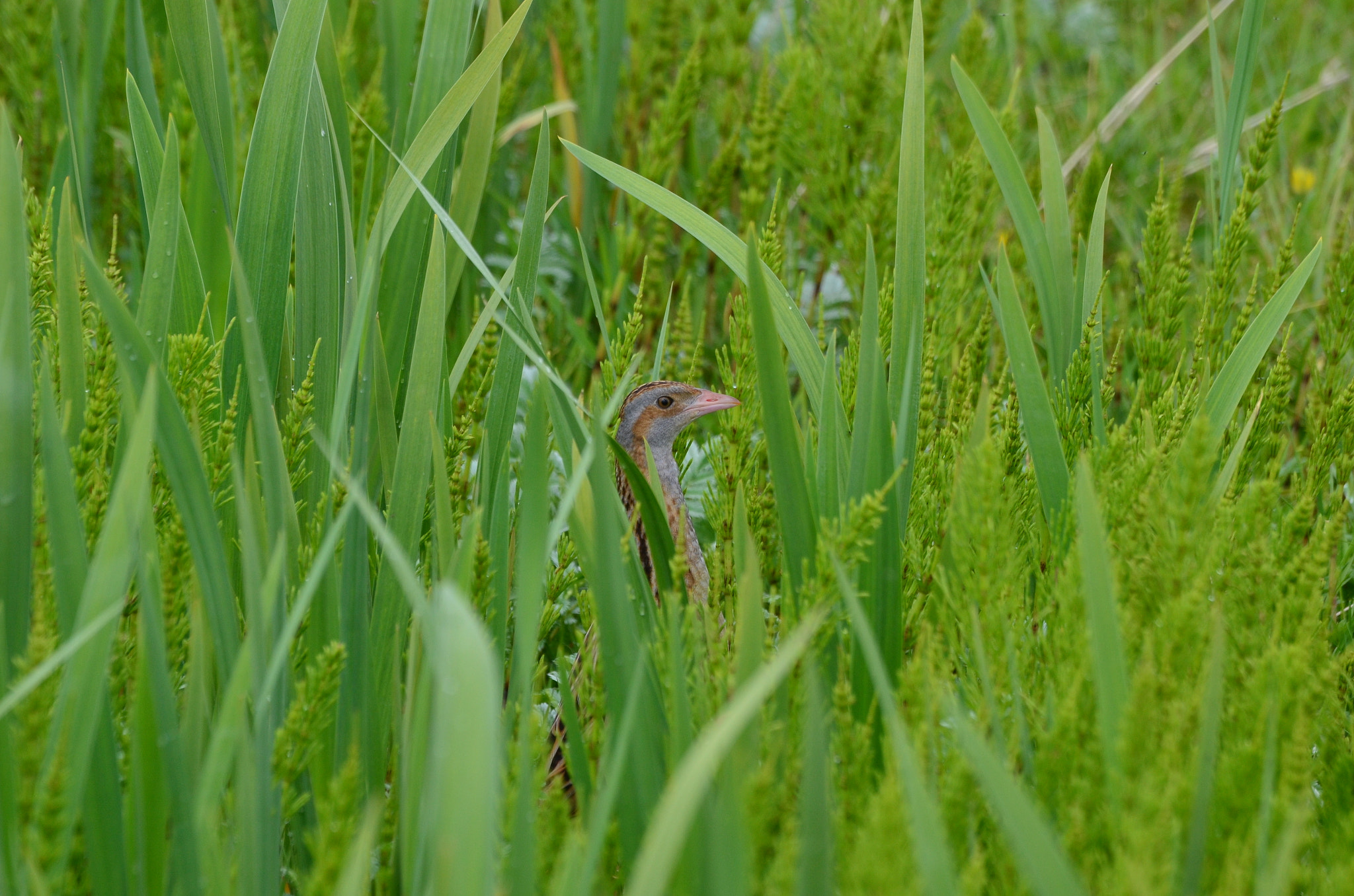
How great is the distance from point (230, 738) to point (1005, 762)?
2.03ft

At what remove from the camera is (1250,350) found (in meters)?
1.43

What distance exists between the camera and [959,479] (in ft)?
3.71

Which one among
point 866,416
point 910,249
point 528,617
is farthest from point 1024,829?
point 910,249

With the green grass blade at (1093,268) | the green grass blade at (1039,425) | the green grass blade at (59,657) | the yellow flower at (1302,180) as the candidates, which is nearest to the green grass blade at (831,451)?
the green grass blade at (1039,425)

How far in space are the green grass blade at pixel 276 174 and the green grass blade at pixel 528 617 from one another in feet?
1.46

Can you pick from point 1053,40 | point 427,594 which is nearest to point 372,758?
point 427,594

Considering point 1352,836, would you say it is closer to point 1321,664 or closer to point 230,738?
point 1321,664

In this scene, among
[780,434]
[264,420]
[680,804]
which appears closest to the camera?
[680,804]

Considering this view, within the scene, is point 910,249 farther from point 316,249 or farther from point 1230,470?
point 316,249

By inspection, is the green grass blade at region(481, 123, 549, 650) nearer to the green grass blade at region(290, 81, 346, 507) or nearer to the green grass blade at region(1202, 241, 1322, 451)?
the green grass blade at region(290, 81, 346, 507)

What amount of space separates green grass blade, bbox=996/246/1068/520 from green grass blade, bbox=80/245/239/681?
2.79 feet

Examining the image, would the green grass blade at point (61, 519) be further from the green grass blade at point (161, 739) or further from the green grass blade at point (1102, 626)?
the green grass blade at point (1102, 626)

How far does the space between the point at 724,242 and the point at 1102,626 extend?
692mm

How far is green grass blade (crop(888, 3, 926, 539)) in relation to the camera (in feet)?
4.52
